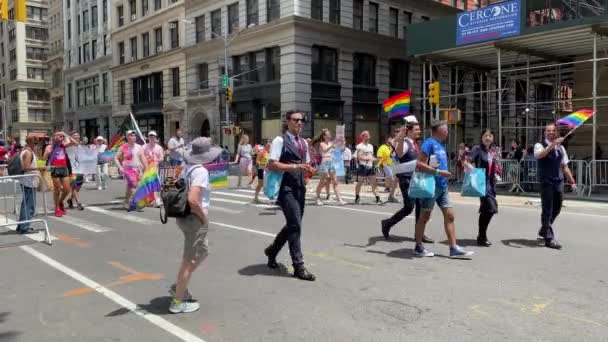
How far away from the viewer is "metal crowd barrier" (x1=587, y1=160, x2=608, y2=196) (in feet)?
48.2

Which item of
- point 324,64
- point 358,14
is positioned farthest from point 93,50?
point 358,14

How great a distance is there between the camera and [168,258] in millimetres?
7020

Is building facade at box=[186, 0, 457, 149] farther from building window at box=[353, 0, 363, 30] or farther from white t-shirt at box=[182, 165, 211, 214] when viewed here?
white t-shirt at box=[182, 165, 211, 214]

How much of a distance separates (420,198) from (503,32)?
12.3 metres

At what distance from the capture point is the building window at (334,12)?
103 ft

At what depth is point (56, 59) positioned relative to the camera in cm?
6406

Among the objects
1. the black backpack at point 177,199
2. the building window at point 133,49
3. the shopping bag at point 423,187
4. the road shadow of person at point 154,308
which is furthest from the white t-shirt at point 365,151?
the building window at point 133,49

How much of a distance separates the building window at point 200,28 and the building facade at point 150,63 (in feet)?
5.38

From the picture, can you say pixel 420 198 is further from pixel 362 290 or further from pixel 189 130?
pixel 189 130

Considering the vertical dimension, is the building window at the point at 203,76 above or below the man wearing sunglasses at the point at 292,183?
above

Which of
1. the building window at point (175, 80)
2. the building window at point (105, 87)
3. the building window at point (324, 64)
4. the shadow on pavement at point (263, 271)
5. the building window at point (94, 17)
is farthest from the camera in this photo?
the building window at point (94, 17)

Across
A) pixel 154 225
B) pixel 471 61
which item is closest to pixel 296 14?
pixel 471 61

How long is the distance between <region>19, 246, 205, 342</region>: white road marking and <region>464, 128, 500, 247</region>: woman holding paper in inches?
193

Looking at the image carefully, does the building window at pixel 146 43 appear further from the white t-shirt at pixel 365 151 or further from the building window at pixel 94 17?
the white t-shirt at pixel 365 151
